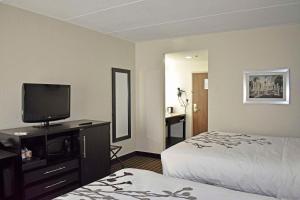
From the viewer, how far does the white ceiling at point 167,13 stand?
9.25 feet

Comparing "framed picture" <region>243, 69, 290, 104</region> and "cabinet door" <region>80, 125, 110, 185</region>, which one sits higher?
"framed picture" <region>243, 69, 290, 104</region>

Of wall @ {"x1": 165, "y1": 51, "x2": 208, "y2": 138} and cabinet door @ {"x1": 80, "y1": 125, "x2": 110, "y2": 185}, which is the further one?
wall @ {"x1": 165, "y1": 51, "x2": 208, "y2": 138}

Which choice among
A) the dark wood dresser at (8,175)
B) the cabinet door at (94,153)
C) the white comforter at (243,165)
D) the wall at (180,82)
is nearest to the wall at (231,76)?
the white comforter at (243,165)

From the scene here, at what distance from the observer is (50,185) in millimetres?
2676

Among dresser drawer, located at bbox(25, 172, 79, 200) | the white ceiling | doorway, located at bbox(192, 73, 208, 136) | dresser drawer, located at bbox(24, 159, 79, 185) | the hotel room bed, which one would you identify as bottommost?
dresser drawer, located at bbox(25, 172, 79, 200)

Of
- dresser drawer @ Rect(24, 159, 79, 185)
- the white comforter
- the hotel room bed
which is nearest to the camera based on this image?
the hotel room bed

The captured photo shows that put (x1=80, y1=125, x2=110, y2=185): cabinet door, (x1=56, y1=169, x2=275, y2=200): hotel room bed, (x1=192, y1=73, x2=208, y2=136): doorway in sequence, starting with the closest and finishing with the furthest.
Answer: (x1=56, y1=169, x2=275, y2=200): hotel room bed → (x1=80, y1=125, x2=110, y2=185): cabinet door → (x1=192, y1=73, x2=208, y2=136): doorway

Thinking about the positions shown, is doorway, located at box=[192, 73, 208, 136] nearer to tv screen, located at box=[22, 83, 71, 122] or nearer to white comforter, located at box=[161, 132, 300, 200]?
white comforter, located at box=[161, 132, 300, 200]

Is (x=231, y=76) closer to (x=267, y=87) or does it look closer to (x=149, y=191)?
(x=267, y=87)

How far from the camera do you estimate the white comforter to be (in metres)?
2.14

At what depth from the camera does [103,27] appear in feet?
12.6

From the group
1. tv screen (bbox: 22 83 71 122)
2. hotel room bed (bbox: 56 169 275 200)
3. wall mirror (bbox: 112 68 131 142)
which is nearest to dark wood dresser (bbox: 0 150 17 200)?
tv screen (bbox: 22 83 71 122)

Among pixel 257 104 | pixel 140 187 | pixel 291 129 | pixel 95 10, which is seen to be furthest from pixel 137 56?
pixel 140 187

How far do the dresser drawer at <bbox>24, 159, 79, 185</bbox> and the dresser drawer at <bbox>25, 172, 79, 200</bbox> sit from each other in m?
0.07
